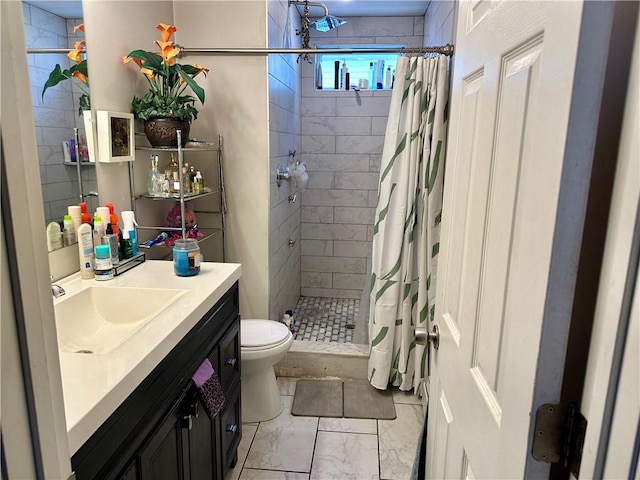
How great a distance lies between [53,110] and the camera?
163 cm

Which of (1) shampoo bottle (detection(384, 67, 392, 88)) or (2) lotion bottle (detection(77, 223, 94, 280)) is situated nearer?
(2) lotion bottle (detection(77, 223, 94, 280))

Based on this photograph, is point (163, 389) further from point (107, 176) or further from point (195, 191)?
point (195, 191)

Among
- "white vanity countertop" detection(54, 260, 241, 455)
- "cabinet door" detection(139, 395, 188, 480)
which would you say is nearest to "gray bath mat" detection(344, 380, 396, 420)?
"white vanity countertop" detection(54, 260, 241, 455)

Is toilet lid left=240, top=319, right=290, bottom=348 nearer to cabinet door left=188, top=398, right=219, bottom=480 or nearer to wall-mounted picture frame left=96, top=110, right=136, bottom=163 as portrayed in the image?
cabinet door left=188, top=398, right=219, bottom=480

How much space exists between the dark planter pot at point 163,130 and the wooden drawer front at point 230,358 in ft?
3.05

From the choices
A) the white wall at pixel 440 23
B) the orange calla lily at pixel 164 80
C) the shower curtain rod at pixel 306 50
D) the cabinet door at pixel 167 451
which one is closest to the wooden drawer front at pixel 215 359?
the cabinet door at pixel 167 451

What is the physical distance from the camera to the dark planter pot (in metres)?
2.12

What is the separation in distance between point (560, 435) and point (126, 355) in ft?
3.18

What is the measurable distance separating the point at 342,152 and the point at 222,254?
169cm

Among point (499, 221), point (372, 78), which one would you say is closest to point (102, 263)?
point (499, 221)

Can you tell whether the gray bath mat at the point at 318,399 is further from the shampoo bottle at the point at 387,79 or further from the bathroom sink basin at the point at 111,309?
the shampoo bottle at the point at 387,79

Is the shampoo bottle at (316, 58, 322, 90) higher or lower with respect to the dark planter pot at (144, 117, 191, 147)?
higher

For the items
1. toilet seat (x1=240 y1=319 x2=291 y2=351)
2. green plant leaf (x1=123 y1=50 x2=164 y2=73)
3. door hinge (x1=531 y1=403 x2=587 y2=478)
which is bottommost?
toilet seat (x1=240 y1=319 x2=291 y2=351)

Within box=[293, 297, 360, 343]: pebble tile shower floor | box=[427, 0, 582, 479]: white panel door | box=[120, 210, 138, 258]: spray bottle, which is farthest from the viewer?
box=[293, 297, 360, 343]: pebble tile shower floor
